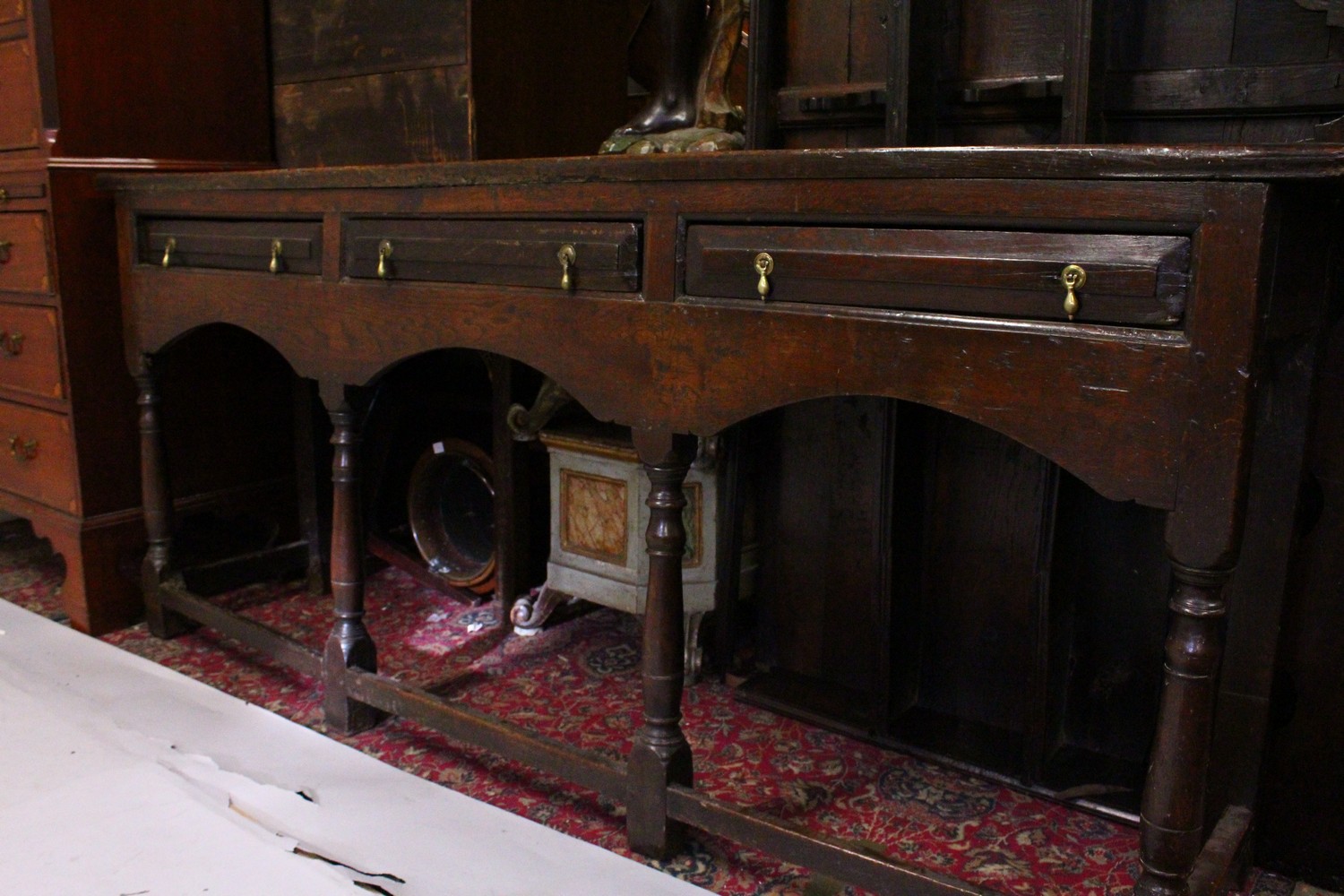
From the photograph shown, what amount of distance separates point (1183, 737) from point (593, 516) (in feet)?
4.75

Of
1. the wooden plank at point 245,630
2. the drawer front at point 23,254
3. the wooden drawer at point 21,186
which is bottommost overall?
the wooden plank at point 245,630

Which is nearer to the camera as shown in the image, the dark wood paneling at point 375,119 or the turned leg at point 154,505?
the dark wood paneling at point 375,119

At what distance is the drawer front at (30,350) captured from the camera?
2586 millimetres

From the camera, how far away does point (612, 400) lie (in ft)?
5.47

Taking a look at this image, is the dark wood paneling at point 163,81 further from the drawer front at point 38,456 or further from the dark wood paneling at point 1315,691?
the dark wood paneling at point 1315,691

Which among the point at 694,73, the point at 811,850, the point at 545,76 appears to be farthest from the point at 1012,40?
the point at 811,850

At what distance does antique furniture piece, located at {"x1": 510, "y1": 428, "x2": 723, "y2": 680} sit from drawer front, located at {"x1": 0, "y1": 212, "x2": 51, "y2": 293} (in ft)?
4.09

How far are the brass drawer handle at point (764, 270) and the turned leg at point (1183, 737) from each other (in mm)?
606

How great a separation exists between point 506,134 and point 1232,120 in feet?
4.90

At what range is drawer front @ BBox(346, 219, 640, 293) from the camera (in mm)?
1621

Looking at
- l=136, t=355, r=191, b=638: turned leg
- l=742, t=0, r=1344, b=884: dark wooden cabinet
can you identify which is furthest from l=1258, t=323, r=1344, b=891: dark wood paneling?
l=136, t=355, r=191, b=638: turned leg

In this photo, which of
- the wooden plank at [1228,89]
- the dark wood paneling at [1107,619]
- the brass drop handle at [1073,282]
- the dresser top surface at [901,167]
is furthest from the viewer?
the dark wood paneling at [1107,619]

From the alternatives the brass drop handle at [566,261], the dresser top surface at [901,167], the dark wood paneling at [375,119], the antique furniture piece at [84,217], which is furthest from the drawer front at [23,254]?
the brass drop handle at [566,261]

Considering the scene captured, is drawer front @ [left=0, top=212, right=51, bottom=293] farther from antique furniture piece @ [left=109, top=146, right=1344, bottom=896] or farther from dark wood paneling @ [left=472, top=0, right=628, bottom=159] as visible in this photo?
dark wood paneling @ [left=472, top=0, right=628, bottom=159]
